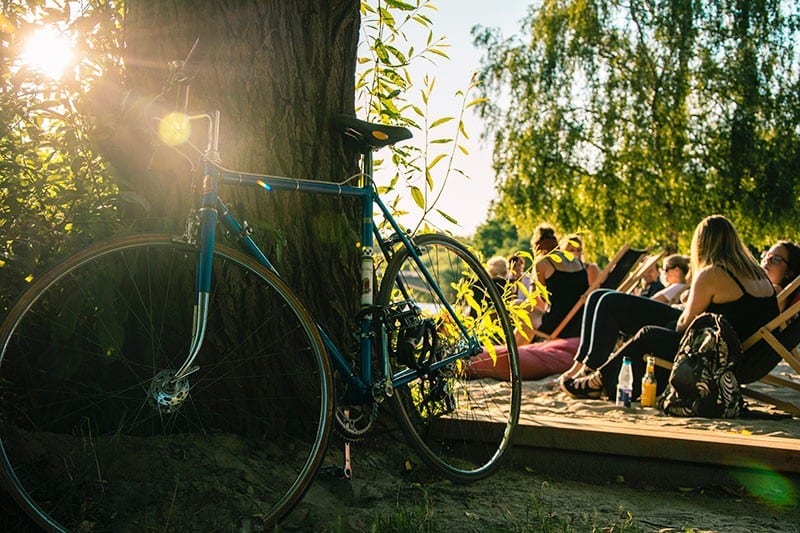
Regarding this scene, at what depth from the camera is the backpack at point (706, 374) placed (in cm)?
628

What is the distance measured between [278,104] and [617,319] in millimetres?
4251

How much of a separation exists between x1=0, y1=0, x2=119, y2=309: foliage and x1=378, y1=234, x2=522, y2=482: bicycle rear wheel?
1.12 meters

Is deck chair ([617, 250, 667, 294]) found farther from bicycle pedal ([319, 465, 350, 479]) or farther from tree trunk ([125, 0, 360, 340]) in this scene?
bicycle pedal ([319, 465, 350, 479])

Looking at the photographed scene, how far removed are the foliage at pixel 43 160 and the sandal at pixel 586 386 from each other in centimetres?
453

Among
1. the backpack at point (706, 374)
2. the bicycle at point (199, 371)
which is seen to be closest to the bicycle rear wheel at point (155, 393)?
the bicycle at point (199, 371)

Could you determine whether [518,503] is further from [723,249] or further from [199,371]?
[723,249]

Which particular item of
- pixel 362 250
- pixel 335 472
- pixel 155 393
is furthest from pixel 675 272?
pixel 155 393

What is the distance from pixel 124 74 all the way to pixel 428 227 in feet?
4.75

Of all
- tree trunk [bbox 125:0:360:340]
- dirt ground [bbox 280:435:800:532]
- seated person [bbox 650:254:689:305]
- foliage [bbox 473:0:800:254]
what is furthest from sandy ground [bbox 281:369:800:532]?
foliage [bbox 473:0:800:254]

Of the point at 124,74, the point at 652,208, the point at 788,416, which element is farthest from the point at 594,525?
the point at 652,208

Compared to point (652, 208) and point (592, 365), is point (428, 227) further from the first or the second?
point (652, 208)

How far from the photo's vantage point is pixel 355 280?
3.97 metres

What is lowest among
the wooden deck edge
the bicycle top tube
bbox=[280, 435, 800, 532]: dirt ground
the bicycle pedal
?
bbox=[280, 435, 800, 532]: dirt ground

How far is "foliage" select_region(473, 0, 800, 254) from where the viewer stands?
90.2 ft
